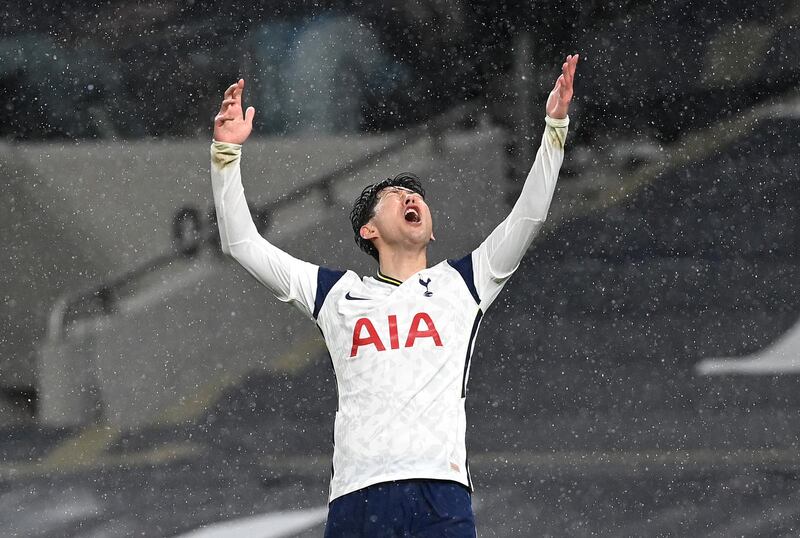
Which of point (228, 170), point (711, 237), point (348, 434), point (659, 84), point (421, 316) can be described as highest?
point (659, 84)

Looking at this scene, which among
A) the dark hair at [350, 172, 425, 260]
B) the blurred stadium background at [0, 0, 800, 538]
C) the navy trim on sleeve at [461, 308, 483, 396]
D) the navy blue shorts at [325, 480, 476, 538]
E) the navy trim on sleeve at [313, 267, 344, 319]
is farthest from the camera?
the blurred stadium background at [0, 0, 800, 538]

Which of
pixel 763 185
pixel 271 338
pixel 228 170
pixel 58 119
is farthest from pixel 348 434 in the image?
pixel 763 185

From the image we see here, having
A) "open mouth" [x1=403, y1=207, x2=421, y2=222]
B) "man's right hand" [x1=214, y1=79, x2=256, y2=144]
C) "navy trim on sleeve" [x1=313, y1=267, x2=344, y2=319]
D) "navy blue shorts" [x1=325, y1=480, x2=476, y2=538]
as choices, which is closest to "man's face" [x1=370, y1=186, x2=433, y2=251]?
"open mouth" [x1=403, y1=207, x2=421, y2=222]

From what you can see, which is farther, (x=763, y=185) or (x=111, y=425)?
(x=763, y=185)

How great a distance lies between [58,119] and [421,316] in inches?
174

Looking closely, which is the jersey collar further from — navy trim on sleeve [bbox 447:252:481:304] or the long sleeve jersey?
navy trim on sleeve [bbox 447:252:481:304]

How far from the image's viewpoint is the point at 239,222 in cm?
281

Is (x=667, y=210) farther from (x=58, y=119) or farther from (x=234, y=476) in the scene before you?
(x=58, y=119)

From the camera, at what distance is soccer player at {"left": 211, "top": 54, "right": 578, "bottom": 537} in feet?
8.68

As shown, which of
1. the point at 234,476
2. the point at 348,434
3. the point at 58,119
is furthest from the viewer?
the point at 58,119

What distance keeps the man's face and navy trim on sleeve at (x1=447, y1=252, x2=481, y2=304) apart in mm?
84

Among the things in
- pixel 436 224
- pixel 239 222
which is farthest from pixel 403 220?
pixel 436 224

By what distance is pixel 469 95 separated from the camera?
6.84 metres

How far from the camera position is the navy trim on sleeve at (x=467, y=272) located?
112 inches
